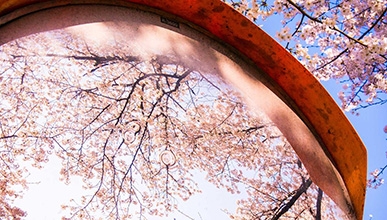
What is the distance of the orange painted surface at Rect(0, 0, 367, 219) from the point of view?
1.17 meters

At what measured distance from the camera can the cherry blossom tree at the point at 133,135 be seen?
1.08m

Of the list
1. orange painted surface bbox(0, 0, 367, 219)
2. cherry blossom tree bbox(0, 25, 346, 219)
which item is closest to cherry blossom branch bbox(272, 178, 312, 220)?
cherry blossom tree bbox(0, 25, 346, 219)

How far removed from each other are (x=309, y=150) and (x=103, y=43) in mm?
834

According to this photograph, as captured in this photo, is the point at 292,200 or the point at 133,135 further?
the point at 292,200

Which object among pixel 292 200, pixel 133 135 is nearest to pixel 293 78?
pixel 292 200

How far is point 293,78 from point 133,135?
596mm

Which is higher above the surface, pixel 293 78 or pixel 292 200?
pixel 293 78

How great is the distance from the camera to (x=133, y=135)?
3.99 feet

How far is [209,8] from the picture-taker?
45.4 inches

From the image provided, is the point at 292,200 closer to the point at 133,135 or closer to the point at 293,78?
the point at 293,78

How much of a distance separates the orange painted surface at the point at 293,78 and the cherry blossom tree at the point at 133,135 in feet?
0.42

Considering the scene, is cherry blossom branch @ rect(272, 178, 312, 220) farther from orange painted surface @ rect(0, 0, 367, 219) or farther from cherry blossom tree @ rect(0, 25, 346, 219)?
orange painted surface @ rect(0, 0, 367, 219)

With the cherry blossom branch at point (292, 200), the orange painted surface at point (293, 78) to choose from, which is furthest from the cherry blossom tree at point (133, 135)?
the orange painted surface at point (293, 78)

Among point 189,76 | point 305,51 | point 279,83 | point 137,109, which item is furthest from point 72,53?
point 305,51
